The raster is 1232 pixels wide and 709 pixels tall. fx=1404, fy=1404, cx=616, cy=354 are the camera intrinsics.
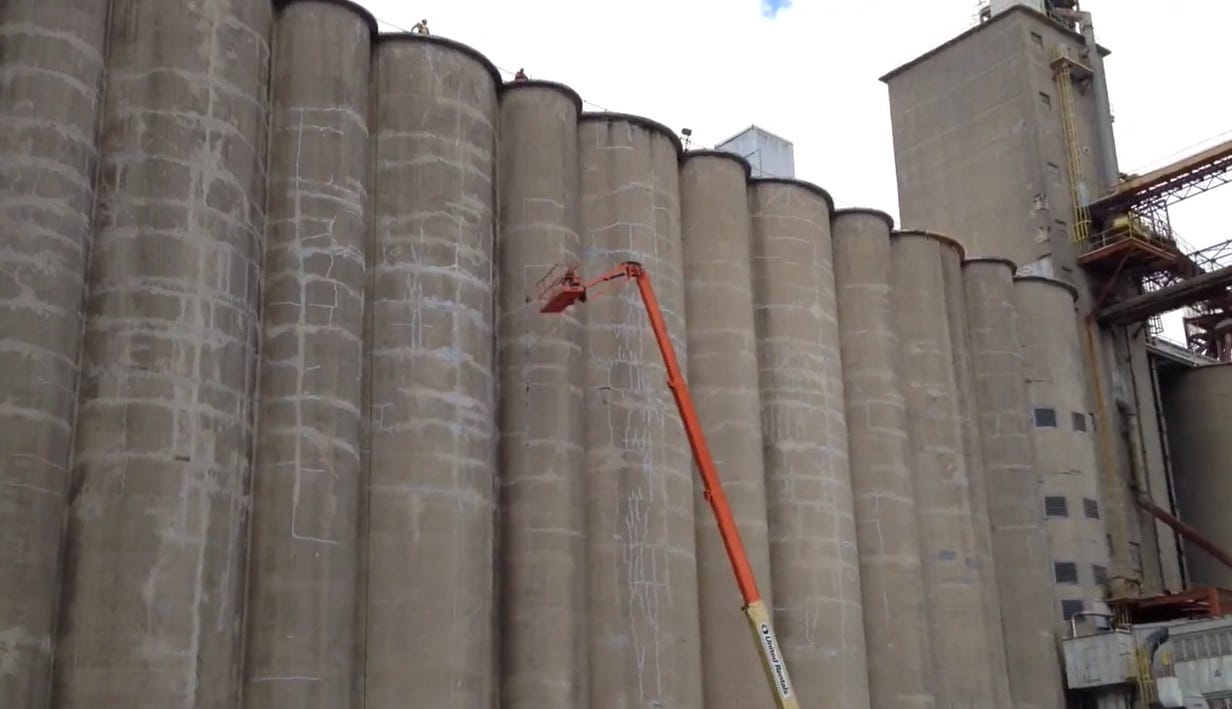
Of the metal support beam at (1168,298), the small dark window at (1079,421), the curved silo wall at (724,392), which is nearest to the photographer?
the curved silo wall at (724,392)

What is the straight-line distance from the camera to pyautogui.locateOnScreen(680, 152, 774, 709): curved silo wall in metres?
37.7

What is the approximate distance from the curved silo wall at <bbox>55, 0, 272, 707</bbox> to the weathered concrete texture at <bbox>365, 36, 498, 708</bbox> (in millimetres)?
3387

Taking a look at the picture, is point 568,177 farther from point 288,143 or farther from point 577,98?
point 288,143

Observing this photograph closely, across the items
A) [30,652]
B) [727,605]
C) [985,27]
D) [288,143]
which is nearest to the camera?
[30,652]

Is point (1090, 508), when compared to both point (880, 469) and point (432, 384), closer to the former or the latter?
point (880, 469)

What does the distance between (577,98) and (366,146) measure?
7.60m

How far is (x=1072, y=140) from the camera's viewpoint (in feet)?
197

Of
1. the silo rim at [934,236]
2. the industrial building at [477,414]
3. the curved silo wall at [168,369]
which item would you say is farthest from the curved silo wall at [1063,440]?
the curved silo wall at [168,369]

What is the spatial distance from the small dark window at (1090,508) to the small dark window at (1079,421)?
110 inches

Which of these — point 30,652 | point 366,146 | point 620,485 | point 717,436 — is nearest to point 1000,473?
point 717,436

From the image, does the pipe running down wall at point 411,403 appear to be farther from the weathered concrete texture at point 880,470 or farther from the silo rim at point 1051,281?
the silo rim at point 1051,281

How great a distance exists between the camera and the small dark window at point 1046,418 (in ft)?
171

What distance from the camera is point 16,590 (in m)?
25.5

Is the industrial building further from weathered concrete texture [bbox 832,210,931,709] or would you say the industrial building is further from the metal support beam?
the metal support beam
